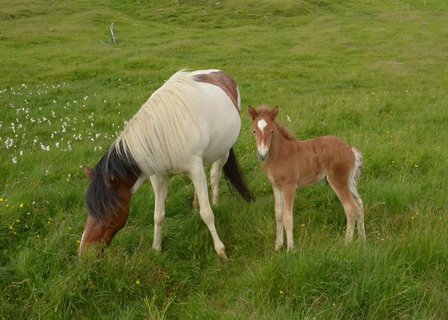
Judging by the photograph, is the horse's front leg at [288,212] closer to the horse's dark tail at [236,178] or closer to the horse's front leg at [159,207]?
the horse's dark tail at [236,178]

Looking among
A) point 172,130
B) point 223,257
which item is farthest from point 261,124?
point 223,257

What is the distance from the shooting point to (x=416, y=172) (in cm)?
715

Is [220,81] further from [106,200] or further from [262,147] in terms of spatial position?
[106,200]

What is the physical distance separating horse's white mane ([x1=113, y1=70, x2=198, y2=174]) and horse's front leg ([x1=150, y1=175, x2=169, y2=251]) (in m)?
0.30

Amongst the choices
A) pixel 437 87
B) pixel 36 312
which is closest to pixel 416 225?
pixel 36 312

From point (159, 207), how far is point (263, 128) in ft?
5.43

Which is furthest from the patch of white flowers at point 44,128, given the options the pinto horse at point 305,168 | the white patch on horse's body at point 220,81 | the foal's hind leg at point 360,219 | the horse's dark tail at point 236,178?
the foal's hind leg at point 360,219

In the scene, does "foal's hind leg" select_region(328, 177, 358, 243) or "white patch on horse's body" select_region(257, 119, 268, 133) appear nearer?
"white patch on horse's body" select_region(257, 119, 268, 133)

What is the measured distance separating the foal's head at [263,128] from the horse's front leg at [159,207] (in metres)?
1.35

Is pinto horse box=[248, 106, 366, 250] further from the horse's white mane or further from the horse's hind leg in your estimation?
the horse's hind leg

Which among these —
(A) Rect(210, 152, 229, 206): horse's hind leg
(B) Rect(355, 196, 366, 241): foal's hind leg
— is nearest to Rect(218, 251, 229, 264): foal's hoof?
(B) Rect(355, 196, 366, 241): foal's hind leg

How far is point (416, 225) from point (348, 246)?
124cm

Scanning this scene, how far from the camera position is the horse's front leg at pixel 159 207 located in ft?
17.8

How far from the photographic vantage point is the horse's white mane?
16.5ft
